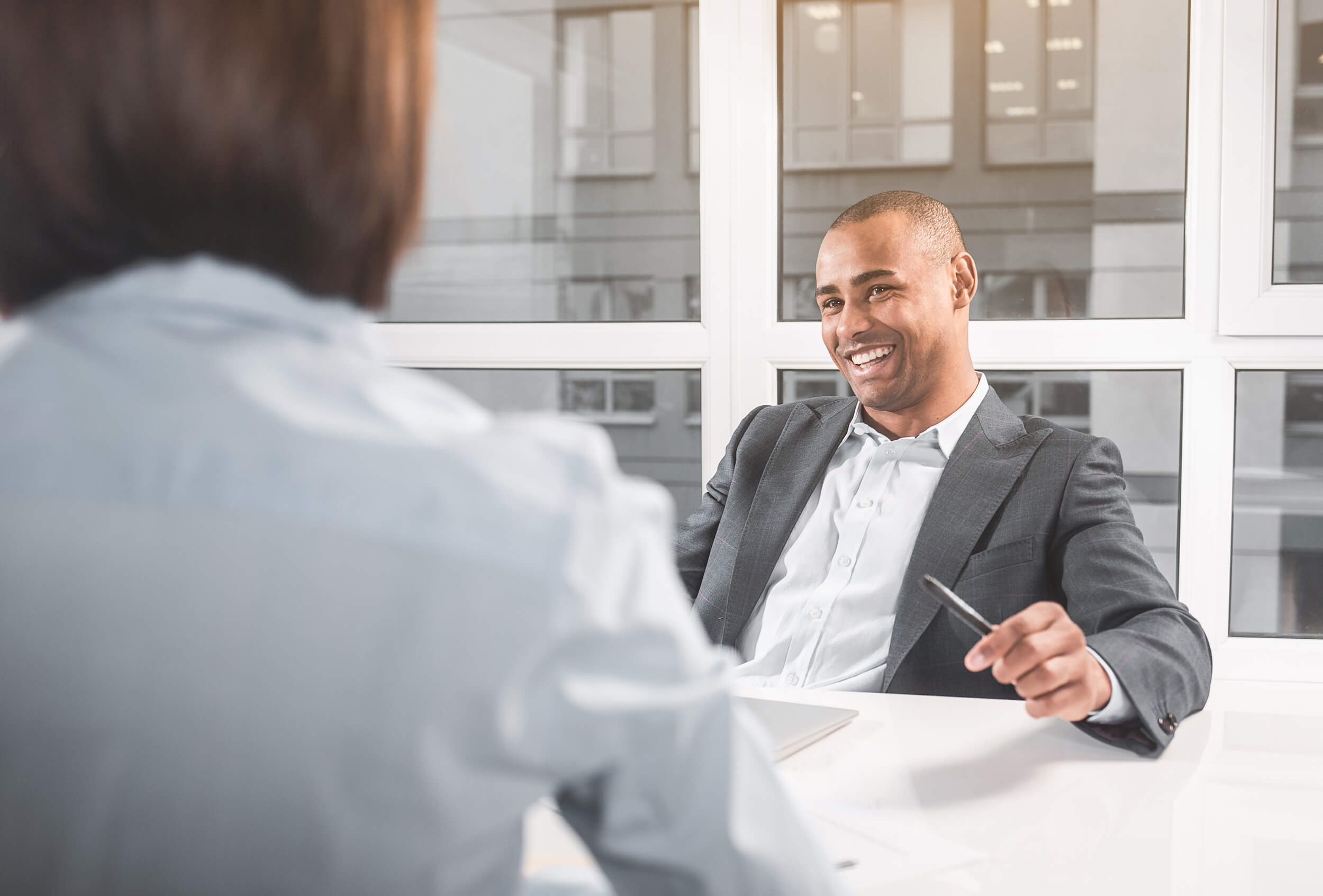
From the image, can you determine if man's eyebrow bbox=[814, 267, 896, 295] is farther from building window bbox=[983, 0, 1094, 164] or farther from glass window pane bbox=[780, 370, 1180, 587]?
building window bbox=[983, 0, 1094, 164]

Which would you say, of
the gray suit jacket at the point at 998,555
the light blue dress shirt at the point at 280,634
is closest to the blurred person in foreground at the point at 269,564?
the light blue dress shirt at the point at 280,634

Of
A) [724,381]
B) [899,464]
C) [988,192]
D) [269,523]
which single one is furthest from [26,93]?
[988,192]

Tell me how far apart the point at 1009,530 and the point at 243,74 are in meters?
1.34

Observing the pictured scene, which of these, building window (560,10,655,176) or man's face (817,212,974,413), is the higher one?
building window (560,10,655,176)

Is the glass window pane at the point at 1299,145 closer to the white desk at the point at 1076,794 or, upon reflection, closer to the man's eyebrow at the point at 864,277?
the man's eyebrow at the point at 864,277

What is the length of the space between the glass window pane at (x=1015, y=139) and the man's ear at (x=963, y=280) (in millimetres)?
361

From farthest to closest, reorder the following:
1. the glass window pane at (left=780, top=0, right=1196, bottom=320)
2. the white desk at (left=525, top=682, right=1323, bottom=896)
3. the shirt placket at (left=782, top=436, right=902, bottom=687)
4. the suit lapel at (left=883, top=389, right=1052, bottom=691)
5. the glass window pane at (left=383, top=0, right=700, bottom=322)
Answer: the glass window pane at (left=383, top=0, right=700, bottom=322) → the glass window pane at (left=780, top=0, right=1196, bottom=320) → the shirt placket at (left=782, top=436, right=902, bottom=687) → the suit lapel at (left=883, top=389, right=1052, bottom=691) → the white desk at (left=525, top=682, right=1323, bottom=896)

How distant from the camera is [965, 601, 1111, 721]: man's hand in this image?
3.41 ft

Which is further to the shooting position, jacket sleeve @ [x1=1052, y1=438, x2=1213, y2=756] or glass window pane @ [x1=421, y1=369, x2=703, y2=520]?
glass window pane @ [x1=421, y1=369, x2=703, y2=520]

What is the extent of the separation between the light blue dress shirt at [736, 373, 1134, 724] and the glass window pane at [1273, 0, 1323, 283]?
79cm

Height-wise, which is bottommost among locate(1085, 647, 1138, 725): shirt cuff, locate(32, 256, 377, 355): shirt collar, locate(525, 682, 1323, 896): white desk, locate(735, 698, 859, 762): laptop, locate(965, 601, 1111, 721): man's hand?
locate(525, 682, 1323, 896): white desk

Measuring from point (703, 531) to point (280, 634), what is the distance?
1545mm

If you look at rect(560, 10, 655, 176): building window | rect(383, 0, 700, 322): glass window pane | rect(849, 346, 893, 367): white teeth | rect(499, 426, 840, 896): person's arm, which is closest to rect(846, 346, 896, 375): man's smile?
rect(849, 346, 893, 367): white teeth

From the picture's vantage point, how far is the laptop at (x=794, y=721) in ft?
3.51
